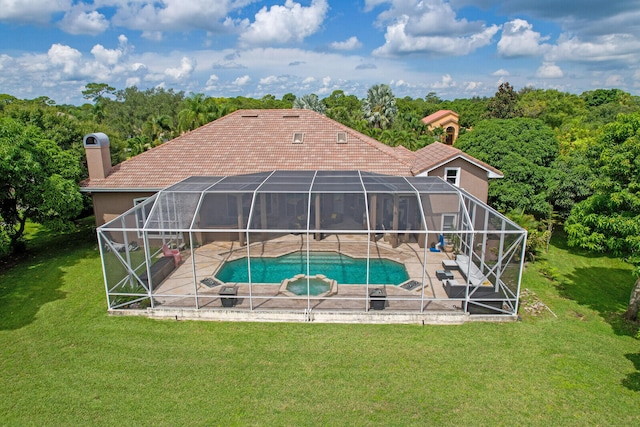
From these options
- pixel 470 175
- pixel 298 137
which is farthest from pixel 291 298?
pixel 298 137

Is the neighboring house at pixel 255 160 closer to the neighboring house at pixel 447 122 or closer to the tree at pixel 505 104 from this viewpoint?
the tree at pixel 505 104

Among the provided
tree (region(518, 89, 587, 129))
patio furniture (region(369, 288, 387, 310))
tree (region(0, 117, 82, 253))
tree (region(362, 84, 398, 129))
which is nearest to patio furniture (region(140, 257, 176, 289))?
tree (region(0, 117, 82, 253))

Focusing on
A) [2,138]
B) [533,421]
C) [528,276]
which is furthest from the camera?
[528,276]

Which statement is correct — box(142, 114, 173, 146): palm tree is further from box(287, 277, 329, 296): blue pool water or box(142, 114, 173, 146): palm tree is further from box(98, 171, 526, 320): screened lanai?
box(287, 277, 329, 296): blue pool water

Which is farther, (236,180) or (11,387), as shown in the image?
(236,180)

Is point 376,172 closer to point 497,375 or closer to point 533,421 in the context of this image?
point 497,375

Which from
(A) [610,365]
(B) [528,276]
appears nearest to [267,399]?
(A) [610,365]
